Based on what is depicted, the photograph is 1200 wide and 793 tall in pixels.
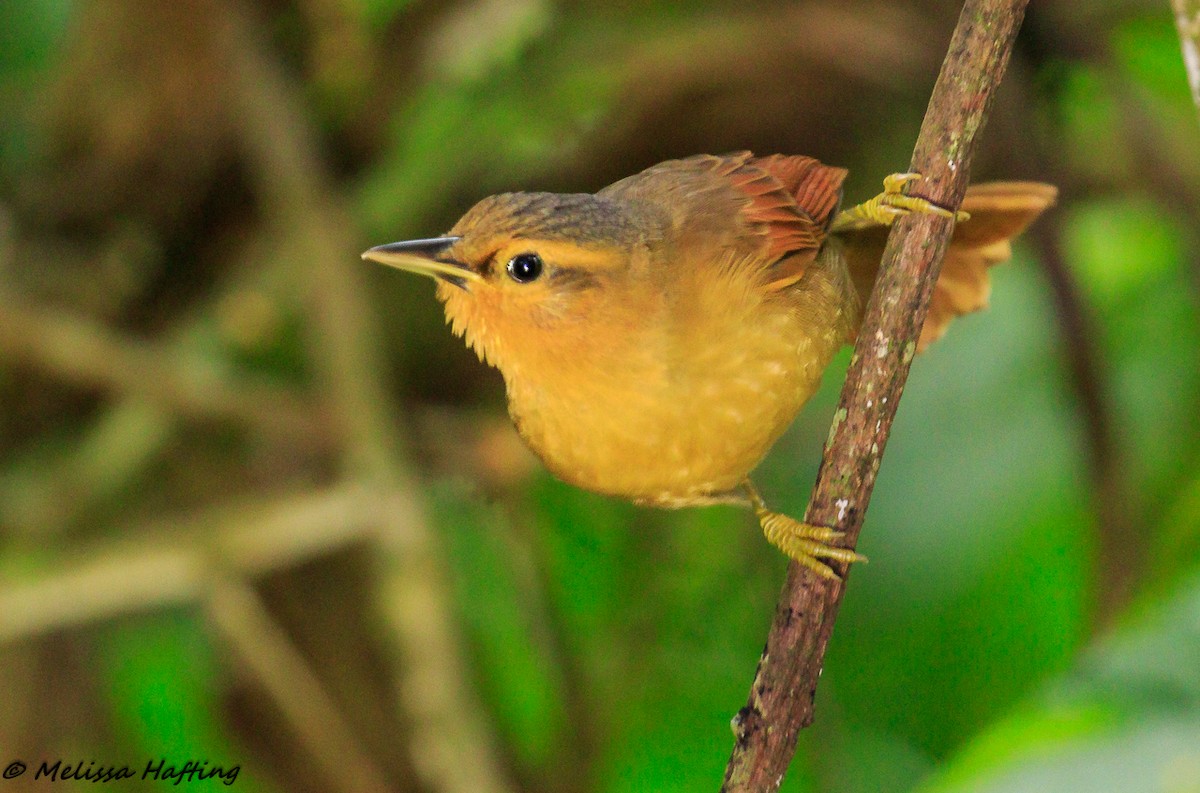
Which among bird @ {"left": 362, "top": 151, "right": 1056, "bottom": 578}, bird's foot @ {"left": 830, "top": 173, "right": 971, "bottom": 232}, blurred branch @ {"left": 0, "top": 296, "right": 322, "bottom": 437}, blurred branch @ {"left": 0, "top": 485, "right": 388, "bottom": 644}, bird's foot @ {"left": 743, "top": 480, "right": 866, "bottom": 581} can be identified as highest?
bird's foot @ {"left": 830, "top": 173, "right": 971, "bottom": 232}

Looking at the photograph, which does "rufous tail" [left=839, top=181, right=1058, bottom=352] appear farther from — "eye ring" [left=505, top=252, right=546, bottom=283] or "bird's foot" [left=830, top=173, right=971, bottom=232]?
"eye ring" [left=505, top=252, right=546, bottom=283]

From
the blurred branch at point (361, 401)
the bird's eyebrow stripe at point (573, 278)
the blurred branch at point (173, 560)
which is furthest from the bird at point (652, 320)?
the blurred branch at point (173, 560)

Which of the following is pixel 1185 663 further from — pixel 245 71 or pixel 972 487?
pixel 245 71

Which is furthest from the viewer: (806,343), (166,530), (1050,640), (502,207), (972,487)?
(972,487)

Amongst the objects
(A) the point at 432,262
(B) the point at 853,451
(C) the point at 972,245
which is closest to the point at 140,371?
(A) the point at 432,262

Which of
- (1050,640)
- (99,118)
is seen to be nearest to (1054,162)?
(1050,640)

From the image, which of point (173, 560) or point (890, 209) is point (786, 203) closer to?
point (890, 209)

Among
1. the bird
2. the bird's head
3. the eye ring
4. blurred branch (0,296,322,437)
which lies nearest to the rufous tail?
the bird
